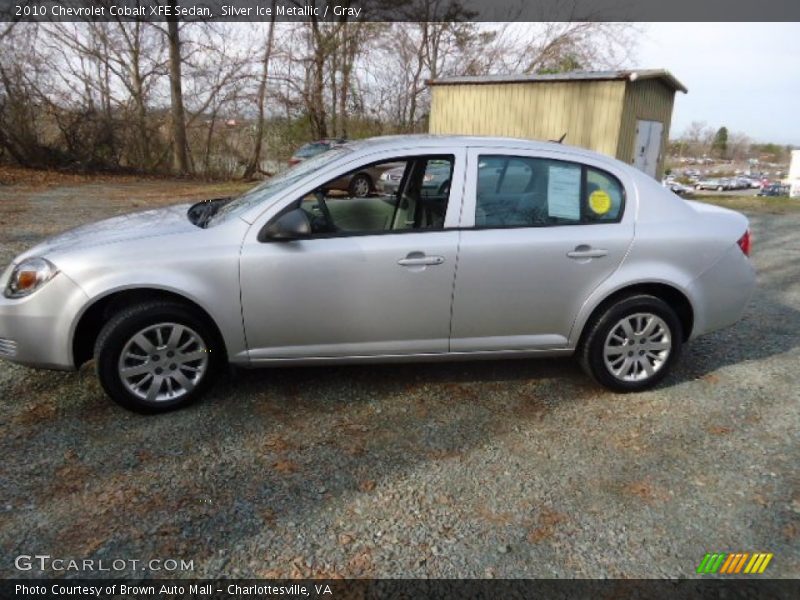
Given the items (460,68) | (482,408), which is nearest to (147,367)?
(482,408)

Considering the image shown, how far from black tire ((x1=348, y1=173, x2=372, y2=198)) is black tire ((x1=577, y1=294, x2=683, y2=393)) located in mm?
1719

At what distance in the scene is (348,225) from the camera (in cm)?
327

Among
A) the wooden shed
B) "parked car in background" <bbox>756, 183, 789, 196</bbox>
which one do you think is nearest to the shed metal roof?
the wooden shed

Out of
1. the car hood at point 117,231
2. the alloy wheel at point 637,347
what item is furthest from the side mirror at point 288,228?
the alloy wheel at point 637,347

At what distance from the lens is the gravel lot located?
86.4 inches

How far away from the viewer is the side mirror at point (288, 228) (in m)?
2.96

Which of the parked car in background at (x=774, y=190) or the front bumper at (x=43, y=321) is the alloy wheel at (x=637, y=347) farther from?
the parked car in background at (x=774, y=190)

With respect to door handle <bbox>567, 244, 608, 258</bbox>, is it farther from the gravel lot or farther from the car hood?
the car hood

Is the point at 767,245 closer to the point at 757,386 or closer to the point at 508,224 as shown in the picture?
the point at 757,386

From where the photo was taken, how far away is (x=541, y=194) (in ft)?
10.9

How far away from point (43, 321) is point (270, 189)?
1.48m

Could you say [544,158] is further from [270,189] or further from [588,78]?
[588,78]

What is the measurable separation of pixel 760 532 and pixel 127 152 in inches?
824

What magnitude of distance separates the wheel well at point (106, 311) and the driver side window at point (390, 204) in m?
0.83
